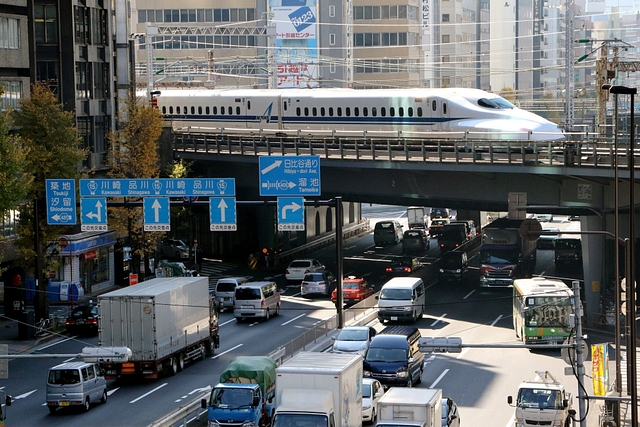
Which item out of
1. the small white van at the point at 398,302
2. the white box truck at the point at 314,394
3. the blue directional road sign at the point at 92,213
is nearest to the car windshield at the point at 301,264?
the small white van at the point at 398,302

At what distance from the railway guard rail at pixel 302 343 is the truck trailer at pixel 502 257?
27.8 feet

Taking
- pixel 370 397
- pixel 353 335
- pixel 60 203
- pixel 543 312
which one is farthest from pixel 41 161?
pixel 543 312

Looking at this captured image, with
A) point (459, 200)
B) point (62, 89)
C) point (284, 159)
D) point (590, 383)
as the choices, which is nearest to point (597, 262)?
point (459, 200)

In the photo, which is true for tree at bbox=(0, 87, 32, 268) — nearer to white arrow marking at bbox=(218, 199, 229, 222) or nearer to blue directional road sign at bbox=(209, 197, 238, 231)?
blue directional road sign at bbox=(209, 197, 238, 231)

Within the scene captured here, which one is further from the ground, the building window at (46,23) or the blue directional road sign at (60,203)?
the building window at (46,23)

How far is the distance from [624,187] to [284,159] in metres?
17.9

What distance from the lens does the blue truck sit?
29.0 m

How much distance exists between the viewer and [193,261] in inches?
2721

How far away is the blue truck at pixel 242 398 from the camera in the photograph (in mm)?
29047

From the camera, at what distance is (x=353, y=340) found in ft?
130

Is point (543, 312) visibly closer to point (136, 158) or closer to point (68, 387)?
point (68, 387)

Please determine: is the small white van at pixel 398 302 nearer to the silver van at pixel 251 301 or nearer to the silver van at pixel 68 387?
the silver van at pixel 251 301

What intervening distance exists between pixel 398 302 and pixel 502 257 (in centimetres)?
1165

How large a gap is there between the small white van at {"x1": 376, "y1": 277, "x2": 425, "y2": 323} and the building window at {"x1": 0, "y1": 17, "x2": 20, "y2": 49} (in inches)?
862
